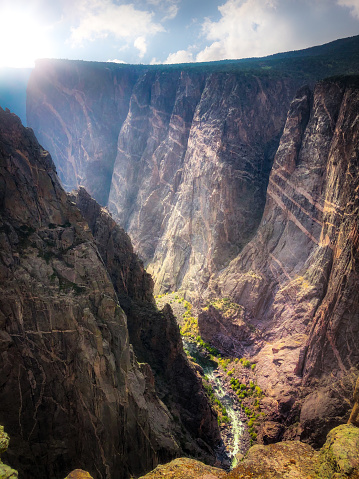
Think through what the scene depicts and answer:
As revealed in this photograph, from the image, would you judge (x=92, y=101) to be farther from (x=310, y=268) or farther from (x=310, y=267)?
(x=310, y=268)

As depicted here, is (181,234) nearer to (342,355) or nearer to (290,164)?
(290,164)

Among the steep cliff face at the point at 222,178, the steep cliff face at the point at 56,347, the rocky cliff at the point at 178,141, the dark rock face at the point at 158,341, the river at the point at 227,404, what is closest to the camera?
the steep cliff face at the point at 56,347

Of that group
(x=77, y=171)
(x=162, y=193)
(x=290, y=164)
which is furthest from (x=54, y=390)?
(x=77, y=171)

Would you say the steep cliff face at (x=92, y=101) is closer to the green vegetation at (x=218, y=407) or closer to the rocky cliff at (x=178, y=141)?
the rocky cliff at (x=178, y=141)

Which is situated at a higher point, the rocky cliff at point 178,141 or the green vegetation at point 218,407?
the rocky cliff at point 178,141

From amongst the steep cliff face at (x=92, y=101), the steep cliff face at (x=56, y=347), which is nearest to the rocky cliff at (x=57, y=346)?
the steep cliff face at (x=56, y=347)
